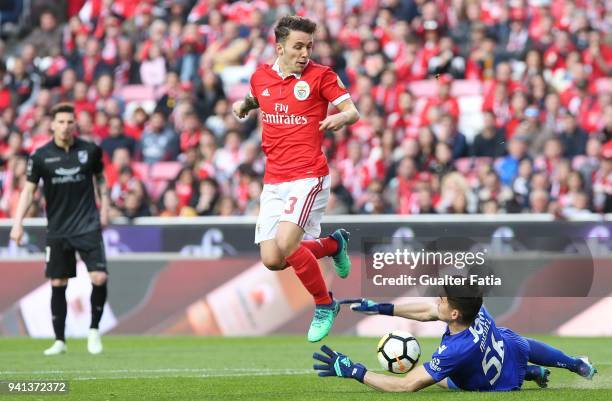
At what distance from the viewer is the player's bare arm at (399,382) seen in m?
8.67

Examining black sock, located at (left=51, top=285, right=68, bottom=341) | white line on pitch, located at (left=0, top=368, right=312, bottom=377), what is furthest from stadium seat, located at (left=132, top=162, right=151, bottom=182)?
white line on pitch, located at (left=0, top=368, right=312, bottom=377)

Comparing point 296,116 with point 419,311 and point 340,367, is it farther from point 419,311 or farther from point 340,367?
point 340,367

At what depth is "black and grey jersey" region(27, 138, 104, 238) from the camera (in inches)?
514

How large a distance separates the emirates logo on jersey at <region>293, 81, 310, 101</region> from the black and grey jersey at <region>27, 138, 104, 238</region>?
3.80m

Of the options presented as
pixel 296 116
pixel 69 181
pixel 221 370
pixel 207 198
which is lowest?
pixel 221 370

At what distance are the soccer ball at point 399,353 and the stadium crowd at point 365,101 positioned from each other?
6500 mm

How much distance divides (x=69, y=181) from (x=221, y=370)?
2983 millimetres

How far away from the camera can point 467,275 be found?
8719 millimetres

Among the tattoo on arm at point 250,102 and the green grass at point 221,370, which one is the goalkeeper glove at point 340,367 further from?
the tattoo on arm at point 250,102

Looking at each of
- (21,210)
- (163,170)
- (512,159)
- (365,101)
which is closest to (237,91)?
(163,170)

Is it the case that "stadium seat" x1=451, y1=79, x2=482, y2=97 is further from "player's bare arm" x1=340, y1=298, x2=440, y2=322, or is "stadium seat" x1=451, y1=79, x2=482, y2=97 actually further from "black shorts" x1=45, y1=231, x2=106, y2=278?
"player's bare arm" x1=340, y1=298, x2=440, y2=322

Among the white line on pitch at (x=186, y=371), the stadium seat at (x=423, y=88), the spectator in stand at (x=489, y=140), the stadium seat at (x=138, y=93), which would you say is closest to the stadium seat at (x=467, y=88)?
the stadium seat at (x=423, y=88)

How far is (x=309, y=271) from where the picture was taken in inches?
392

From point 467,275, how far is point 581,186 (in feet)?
26.4
